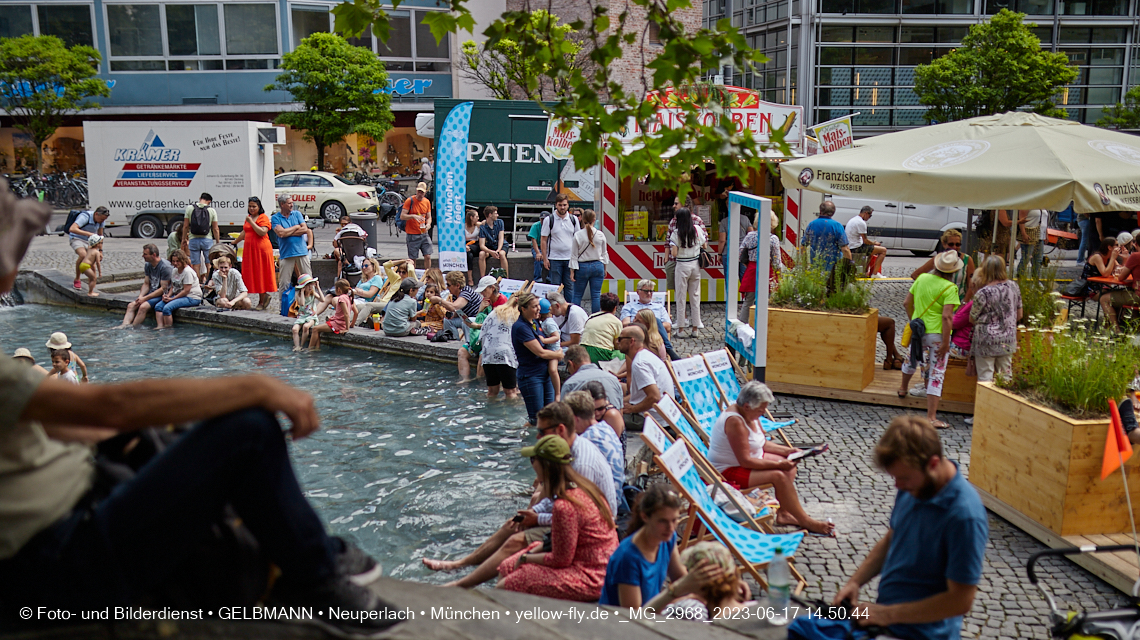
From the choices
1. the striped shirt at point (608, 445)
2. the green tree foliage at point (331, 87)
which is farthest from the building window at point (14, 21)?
the striped shirt at point (608, 445)

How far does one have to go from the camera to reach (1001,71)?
33156 millimetres

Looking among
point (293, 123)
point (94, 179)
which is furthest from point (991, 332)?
point (293, 123)

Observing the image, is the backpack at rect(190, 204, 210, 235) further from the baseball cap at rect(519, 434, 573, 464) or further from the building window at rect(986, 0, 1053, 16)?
the building window at rect(986, 0, 1053, 16)

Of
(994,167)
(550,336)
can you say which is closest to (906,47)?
(994,167)

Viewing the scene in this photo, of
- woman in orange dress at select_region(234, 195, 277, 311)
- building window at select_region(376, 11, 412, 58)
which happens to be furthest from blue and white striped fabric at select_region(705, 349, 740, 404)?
building window at select_region(376, 11, 412, 58)

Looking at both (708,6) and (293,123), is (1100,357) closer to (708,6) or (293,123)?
(293,123)

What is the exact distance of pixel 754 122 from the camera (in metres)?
12.6

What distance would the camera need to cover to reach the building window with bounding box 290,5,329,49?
37.1 metres

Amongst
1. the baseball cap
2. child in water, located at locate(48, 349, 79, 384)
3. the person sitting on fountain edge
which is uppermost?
the person sitting on fountain edge

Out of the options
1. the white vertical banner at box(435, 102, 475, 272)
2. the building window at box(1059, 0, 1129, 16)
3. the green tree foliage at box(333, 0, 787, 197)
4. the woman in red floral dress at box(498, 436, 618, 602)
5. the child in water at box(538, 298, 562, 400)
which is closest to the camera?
the green tree foliage at box(333, 0, 787, 197)

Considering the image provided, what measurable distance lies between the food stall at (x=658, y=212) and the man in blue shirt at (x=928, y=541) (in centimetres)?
970

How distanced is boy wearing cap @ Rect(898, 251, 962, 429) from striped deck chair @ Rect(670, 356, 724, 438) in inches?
83.7

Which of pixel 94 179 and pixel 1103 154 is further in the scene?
pixel 94 179

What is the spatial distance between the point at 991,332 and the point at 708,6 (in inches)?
1867
